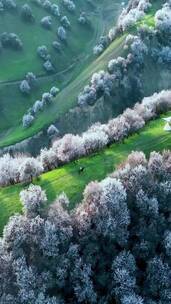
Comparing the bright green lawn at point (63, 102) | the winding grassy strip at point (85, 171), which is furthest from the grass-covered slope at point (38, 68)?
the winding grassy strip at point (85, 171)

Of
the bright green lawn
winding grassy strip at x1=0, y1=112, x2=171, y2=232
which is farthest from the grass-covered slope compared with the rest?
winding grassy strip at x1=0, y1=112, x2=171, y2=232

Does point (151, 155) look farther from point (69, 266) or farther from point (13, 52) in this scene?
point (13, 52)

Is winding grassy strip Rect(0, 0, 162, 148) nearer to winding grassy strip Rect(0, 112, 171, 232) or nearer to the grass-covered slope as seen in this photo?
the grass-covered slope

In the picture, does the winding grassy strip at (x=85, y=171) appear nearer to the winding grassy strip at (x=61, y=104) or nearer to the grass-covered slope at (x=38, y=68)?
the winding grassy strip at (x=61, y=104)

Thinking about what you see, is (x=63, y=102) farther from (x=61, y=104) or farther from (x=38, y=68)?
(x=38, y=68)

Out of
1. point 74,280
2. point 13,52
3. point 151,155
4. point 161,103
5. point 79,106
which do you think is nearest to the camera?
point 74,280

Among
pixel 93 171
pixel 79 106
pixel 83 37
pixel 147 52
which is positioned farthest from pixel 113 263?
pixel 83 37
